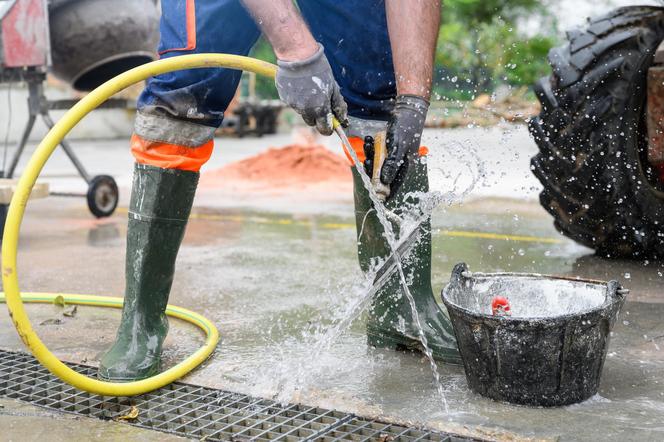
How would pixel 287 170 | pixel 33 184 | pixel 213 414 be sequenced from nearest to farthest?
1. pixel 33 184
2. pixel 213 414
3. pixel 287 170

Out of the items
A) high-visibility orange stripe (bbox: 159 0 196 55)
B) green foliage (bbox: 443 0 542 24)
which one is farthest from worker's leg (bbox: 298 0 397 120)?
green foliage (bbox: 443 0 542 24)

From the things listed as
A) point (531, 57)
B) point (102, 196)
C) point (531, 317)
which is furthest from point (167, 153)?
point (531, 57)

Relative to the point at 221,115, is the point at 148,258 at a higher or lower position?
lower

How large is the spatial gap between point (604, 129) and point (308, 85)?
164cm

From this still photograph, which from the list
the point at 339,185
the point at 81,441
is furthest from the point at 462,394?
the point at 339,185

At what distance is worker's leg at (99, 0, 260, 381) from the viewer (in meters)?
2.34

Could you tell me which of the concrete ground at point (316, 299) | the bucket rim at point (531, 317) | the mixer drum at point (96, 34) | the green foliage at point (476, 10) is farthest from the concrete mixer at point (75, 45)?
the green foliage at point (476, 10)

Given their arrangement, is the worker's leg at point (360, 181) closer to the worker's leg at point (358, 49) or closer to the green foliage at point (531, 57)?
the worker's leg at point (358, 49)

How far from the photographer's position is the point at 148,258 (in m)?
2.41

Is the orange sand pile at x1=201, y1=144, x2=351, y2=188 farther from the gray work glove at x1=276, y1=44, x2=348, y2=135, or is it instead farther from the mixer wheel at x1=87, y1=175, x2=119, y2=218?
the gray work glove at x1=276, y1=44, x2=348, y2=135

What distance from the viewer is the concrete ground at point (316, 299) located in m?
2.17

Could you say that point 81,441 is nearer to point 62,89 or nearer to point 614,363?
point 614,363

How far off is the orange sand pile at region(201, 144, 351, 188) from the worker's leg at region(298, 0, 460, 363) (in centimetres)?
456

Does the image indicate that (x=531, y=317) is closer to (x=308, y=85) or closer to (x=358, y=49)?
(x=308, y=85)
